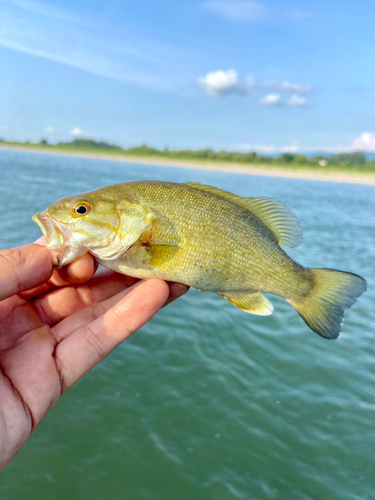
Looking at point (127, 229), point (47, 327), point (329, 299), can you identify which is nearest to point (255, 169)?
point (329, 299)

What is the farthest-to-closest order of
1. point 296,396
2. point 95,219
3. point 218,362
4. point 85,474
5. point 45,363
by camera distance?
point 218,362 → point 296,396 → point 85,474 → point 95,219 → point 45,363

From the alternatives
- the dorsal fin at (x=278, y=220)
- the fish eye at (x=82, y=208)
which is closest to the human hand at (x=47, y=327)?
the fish eye at (x=82, y=208)

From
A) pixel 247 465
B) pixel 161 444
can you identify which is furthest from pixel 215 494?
pixel 161 444

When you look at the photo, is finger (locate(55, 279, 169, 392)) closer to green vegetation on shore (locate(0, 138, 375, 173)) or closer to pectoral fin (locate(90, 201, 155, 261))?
pectoral fin (locate(90, 201, 155, 261))

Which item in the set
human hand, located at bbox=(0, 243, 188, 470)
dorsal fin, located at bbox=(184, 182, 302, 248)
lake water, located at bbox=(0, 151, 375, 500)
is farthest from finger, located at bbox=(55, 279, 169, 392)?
lake water, located at bbox=(0, 151, 375, 500)

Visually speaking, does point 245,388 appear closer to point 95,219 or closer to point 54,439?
point 54,439

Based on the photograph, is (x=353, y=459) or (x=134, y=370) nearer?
(x=353, y=459)

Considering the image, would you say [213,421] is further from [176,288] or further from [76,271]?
[76,271]
